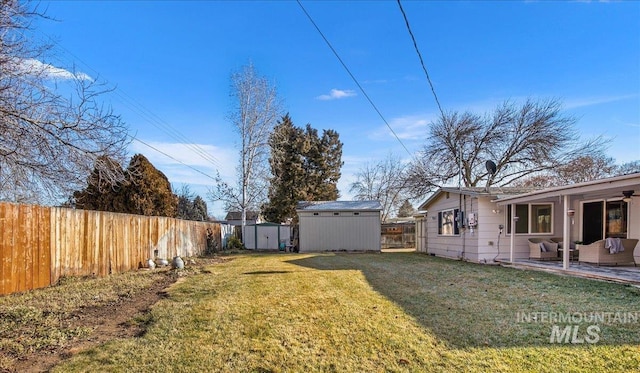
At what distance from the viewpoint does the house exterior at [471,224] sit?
1145 centimetres

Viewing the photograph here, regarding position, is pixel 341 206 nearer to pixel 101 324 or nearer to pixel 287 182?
pixel 287 182

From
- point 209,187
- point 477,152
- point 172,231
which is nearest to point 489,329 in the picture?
point 172,231

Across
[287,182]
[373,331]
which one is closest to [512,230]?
[373,331]

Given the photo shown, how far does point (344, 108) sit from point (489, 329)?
1187cm

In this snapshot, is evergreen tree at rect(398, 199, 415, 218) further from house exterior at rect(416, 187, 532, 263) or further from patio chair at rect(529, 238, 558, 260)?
patio chair at rect(529, 238, 558, 260)

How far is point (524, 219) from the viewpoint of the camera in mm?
11336

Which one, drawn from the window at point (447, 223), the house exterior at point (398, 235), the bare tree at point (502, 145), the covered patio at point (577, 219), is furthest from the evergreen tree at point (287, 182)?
the covered patio at point (577, 219)

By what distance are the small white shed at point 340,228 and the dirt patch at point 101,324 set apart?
11027 millimetres

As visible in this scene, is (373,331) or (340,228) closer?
(373,331)

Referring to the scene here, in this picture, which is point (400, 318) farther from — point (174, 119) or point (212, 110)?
point (212, 110)

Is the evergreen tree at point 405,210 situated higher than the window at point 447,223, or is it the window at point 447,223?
the window at point 447,223

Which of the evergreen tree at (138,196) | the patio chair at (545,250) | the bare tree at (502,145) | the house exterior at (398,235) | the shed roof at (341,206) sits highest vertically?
the bare tree at (502,145)

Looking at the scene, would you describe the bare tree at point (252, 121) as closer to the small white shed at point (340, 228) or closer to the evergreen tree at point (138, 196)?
the small white shed at point (340, 228)

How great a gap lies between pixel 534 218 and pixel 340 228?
8533 millimetres
